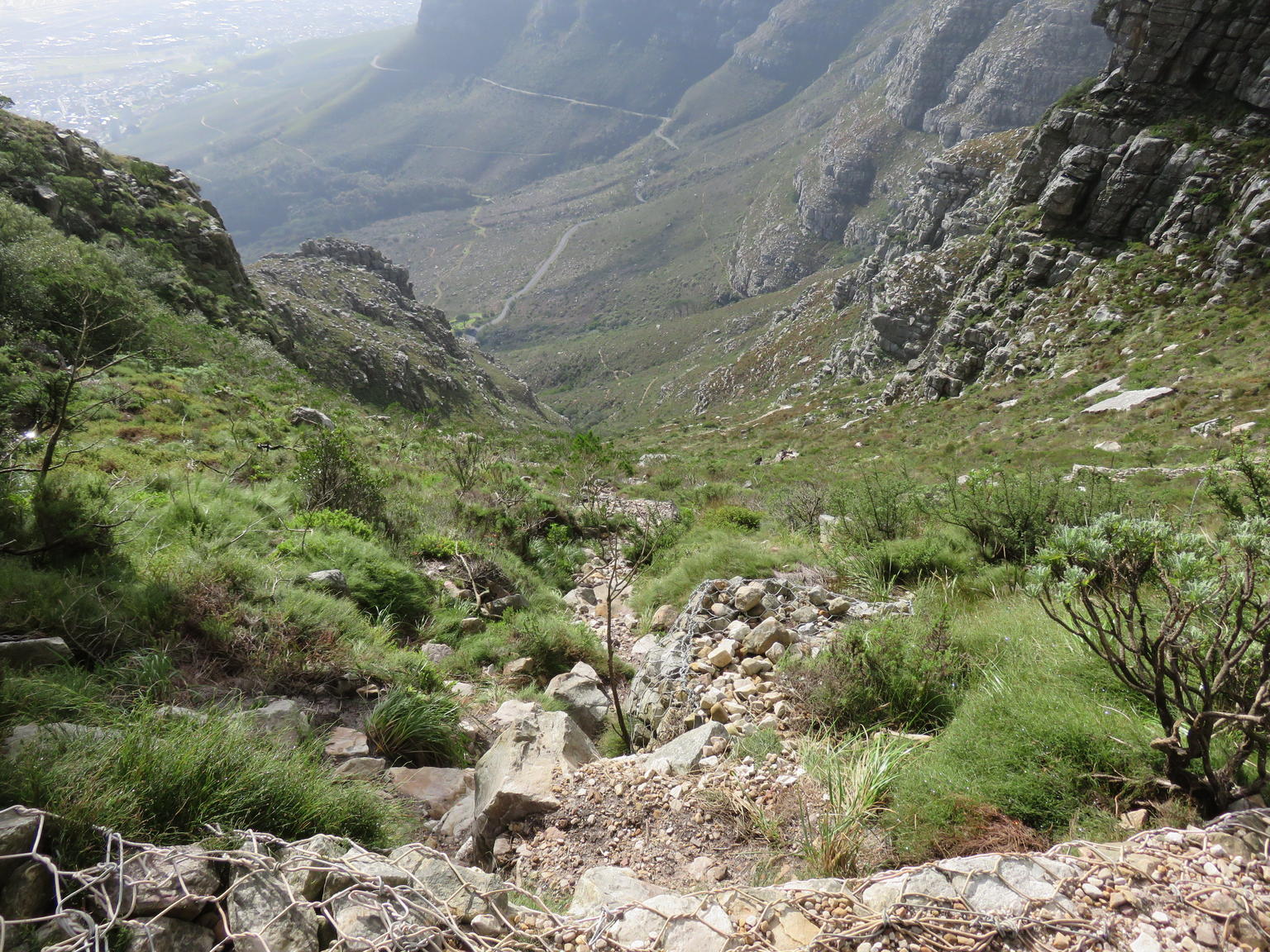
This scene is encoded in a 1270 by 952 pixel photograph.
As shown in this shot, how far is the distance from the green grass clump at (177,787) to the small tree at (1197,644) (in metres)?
3.33

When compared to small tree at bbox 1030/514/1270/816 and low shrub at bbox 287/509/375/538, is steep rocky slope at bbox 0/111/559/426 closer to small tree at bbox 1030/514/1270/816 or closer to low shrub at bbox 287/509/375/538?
low shrub at bbox 287/509/375/538

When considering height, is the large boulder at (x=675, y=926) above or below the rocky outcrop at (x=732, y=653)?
above

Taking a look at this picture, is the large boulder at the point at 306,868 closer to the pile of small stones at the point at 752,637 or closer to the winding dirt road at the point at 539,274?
the pile of small stones at the point at 752,637

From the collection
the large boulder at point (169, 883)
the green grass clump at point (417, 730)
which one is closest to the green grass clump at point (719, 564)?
the green grass clump at point (417, 730)

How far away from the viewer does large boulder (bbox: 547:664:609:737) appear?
195 inches

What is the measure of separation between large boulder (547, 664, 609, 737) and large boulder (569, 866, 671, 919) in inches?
88.7

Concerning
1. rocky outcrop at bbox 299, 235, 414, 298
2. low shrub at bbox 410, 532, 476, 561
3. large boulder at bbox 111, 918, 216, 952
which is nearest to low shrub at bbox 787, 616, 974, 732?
large boulder at bbox 111, 918, 216, 952

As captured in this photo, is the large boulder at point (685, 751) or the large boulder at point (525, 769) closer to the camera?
the large boulder at point (525, 769)

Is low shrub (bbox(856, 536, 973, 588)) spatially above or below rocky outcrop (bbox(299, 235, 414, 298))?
below

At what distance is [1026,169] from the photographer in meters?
37.5

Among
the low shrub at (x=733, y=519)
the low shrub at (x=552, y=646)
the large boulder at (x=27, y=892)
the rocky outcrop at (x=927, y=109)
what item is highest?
the rocky outcrop at (x=927, y=109)

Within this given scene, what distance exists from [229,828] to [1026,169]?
49501mm

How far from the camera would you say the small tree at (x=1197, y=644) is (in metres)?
2.18

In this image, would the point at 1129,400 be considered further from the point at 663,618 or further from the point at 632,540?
the point at 663,618
